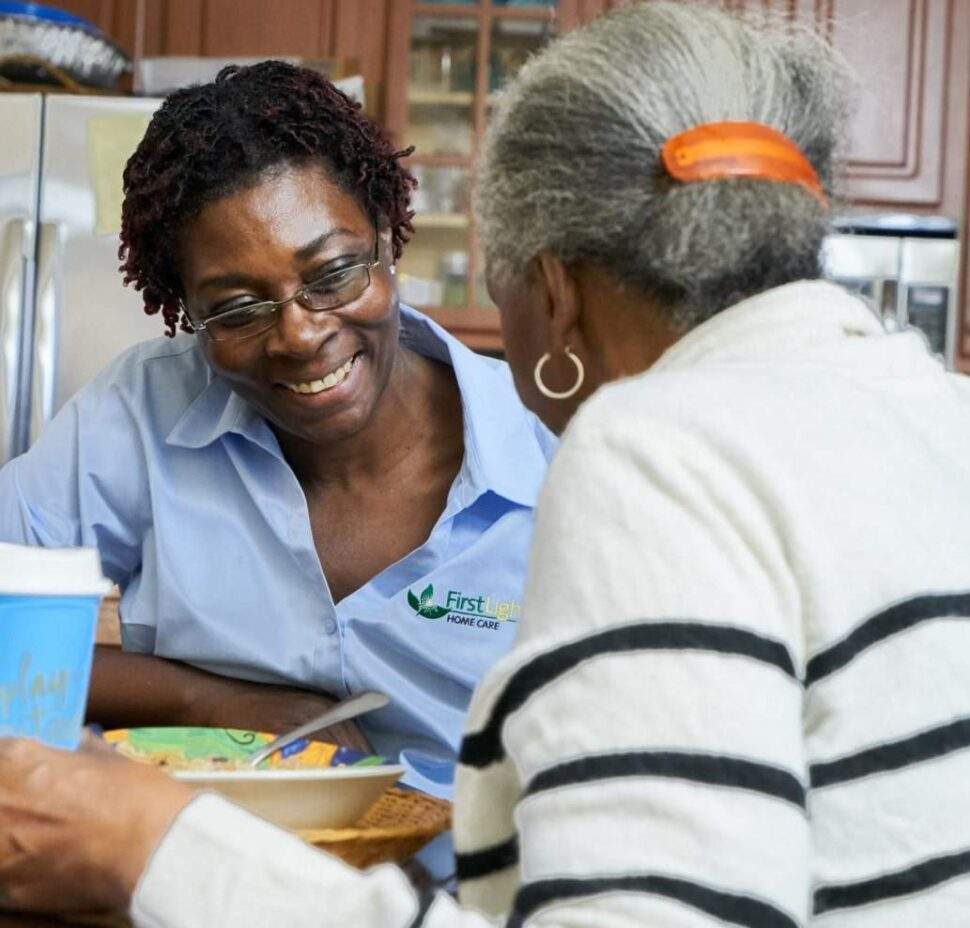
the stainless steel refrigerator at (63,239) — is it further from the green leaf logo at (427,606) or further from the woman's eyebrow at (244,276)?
the green leaf logo at (427,606)

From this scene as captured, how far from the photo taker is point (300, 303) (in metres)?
1.43

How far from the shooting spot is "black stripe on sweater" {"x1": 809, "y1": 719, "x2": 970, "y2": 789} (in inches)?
27.7

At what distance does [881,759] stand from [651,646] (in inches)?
5.5

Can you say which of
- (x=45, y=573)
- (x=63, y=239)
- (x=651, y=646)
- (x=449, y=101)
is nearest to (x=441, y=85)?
(x=449, y=101)

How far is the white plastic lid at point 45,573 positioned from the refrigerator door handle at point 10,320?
→ 223 centimetres

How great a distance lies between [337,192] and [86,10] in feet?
7.14

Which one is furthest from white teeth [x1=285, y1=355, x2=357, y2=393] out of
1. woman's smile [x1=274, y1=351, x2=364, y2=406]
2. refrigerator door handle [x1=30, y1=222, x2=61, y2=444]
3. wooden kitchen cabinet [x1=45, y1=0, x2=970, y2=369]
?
wooden kitchen cabinet [x1=45, y1=0, x2=970, y2=369]

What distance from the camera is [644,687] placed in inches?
25.4

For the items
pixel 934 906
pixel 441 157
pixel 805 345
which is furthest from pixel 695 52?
pixel 441 157

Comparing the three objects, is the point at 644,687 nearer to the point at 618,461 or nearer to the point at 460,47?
the point at 618,461

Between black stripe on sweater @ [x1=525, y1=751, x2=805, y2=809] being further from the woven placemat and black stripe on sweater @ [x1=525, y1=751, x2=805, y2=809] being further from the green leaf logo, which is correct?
the green leaf logo

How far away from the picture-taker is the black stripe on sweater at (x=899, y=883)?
0.71 metres

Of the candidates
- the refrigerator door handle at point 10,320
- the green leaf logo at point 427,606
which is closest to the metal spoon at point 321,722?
the green leaf logo at point 427,606

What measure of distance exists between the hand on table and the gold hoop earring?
0.35 metres
